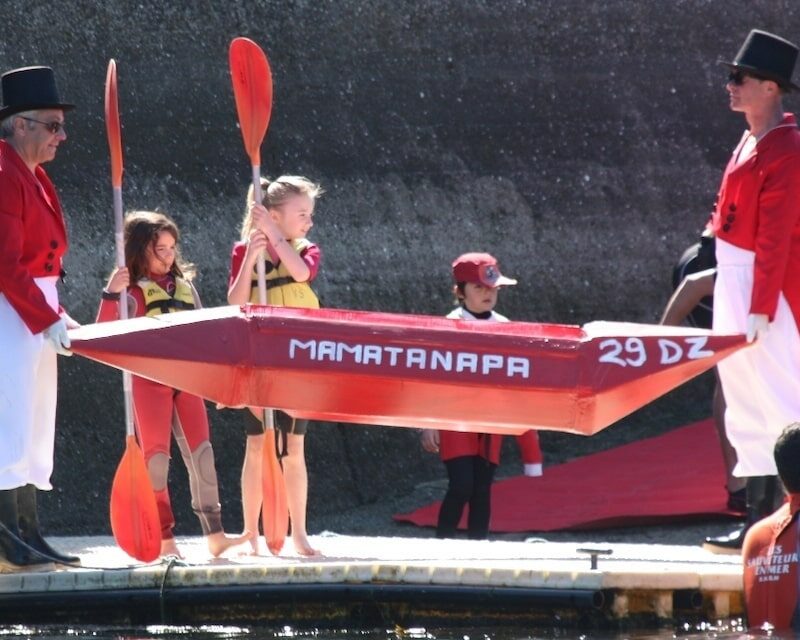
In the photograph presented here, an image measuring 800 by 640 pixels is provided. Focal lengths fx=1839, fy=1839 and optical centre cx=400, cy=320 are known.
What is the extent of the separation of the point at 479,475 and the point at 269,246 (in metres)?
1.56

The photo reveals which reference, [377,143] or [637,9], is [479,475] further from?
[637,9]

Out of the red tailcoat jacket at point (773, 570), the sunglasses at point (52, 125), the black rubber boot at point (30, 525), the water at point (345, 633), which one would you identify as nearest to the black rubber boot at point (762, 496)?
the water at point (345, 633)

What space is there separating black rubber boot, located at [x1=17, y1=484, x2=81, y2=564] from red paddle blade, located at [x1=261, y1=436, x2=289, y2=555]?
658 mm

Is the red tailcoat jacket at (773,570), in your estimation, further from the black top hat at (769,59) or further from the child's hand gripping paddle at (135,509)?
the child's hand gripping paddle at (135,509)

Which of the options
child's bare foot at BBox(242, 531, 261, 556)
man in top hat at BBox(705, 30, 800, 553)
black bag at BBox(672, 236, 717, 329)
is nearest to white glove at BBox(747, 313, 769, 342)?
man in top hat at BBox(705, 30, 800, 553)

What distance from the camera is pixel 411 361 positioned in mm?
5996

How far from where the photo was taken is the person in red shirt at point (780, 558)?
5.27 meters

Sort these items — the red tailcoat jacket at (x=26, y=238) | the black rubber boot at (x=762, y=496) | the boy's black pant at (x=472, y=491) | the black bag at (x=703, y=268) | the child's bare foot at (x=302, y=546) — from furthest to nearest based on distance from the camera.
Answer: the black bag at (x=703, y=268) < the boy's black pant at (x=472, y=491) < the child's bare foot at (x=302, y=546) < the black rubber boot at (x=762, y=496) < the red tailcoat jacket at (x=26, y=238)

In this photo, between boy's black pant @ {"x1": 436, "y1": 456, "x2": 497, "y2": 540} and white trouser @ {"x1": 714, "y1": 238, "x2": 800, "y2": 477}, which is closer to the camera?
white trouser @ {"x1": 714, "y1": 238, "x2": 800, "y2": 477}

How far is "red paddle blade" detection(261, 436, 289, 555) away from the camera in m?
6.31

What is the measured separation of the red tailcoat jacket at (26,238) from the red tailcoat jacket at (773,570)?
2327 millimetres

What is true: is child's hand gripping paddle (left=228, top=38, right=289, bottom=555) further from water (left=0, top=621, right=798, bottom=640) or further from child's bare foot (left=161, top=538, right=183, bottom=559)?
water (left=0, top=621, right=798, bottom=640)

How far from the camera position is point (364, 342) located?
6.00 meters

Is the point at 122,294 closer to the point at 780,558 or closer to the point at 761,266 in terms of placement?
the point at 761,266
